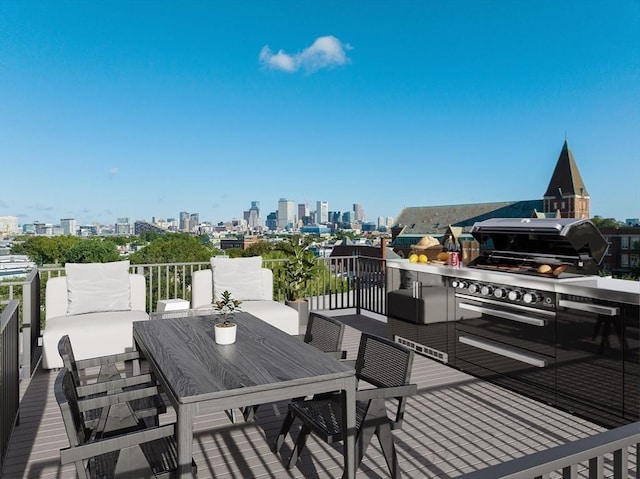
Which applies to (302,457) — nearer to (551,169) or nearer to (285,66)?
(285,66)

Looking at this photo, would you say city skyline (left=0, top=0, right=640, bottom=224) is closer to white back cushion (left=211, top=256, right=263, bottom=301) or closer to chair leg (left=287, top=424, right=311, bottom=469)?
white back cushion (left=211, top=256, right=263, bottom=301)

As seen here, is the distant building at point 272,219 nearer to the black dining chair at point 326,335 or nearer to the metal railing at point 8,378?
the metal railing at point 8,378

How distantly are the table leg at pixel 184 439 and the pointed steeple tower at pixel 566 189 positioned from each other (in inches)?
2776

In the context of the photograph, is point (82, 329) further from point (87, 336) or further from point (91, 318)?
point (91, 318)

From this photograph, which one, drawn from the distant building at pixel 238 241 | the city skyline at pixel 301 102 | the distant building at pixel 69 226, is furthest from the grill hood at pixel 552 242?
the distant building at pixel 238 241

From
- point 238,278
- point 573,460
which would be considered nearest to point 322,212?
point 238,278

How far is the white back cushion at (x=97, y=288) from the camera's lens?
193 inches

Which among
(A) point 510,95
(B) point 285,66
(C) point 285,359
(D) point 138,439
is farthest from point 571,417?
(A) point 510,95

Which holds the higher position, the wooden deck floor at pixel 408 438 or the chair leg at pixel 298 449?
the chair leg at pixel 298 449

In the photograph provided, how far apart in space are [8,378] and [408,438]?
8.50 feet

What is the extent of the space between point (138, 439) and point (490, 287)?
3121 millimetres

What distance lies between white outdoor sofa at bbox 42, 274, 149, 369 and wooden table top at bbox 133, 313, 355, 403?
4.75 feet

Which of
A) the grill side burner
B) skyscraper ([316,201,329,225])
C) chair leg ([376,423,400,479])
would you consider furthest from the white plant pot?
skyscraper ([316,201,329,225])

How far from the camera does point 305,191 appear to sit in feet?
192
